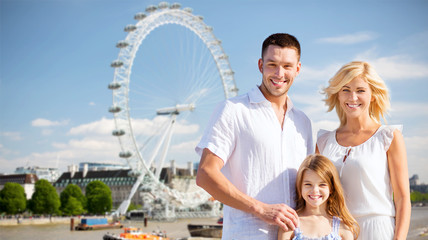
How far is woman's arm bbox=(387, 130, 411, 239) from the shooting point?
2.63 metres

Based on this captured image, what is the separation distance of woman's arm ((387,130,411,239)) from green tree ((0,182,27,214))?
44534mm

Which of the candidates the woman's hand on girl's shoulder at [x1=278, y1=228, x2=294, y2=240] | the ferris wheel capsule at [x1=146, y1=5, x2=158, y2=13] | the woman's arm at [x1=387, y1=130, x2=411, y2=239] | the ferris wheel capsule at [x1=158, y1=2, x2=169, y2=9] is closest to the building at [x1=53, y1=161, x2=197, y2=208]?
the ferris wheel capsule at [x1=158, y1=2, x2=169, y2=9]

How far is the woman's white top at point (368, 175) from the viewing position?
270cm

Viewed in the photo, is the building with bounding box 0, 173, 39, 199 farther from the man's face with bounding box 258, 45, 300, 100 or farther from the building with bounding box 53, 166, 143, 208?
the man's face with bounding box 258, 45, 300, 100

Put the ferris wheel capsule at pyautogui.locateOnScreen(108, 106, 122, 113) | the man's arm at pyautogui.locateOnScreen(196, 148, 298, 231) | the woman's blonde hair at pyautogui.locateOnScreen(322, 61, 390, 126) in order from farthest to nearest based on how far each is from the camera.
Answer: the ferris wheel capsule at pyautogui.locateOnScreen(108, 106, 122, 113), the woman's blonde hair at pyautogui.locateOnScreen(322, 61, 390, 126), the man's arm at pyautogui.locateOnScreen(196, 148, 298, 231)

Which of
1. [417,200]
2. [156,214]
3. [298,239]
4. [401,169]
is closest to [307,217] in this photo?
[298,239]

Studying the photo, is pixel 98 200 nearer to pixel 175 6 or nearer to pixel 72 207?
pixel 72 207

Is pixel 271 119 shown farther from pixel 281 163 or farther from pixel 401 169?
pixel 401 169

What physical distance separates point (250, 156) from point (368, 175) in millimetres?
737

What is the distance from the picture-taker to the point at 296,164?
2.57 metres

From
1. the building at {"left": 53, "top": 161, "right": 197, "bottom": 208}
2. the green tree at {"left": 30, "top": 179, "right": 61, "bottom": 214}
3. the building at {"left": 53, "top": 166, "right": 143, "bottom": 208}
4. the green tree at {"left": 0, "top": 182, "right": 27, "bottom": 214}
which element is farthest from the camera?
the building at {"left": 53, "top": 166, "right": 143, "bottom": 208}

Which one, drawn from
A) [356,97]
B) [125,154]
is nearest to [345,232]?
[356,97]

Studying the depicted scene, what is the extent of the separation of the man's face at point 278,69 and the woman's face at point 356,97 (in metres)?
0.43

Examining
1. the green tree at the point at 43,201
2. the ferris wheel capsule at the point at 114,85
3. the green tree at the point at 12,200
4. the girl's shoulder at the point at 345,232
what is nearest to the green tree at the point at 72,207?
the green tree at the point at 43,201
